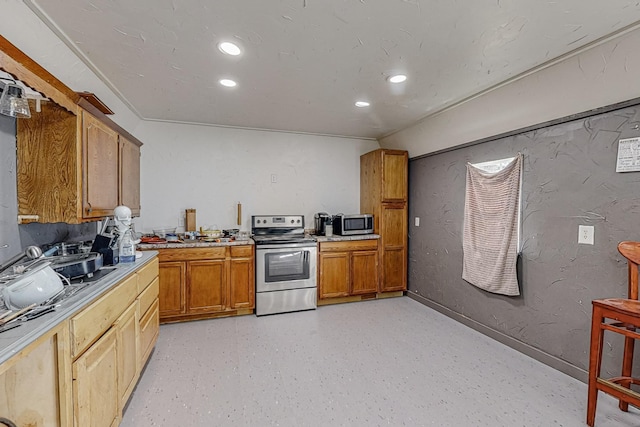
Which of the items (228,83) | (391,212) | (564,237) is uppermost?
(228,83)

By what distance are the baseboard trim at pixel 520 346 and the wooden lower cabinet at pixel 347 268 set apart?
91 cm

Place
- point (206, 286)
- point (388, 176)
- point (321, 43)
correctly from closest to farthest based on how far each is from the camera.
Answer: point (321, 43) → point (206, 286) → point (388, 176)

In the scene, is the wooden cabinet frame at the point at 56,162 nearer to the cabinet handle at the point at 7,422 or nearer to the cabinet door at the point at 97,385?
the cabinet door at the point at 97,385

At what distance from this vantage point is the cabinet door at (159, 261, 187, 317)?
3168mm

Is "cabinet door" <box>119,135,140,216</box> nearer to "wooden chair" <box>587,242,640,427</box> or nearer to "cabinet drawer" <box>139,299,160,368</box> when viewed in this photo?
"cabinet drawer" <box>139,299,160,368</box>

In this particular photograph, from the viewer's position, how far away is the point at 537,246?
2514 millimetres

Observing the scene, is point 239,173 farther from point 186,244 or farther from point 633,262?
point 633,262

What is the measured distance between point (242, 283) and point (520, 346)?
9.66ft

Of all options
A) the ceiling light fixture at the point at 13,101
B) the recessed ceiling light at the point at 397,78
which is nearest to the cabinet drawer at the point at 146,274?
the ceiling light fixture at the point at 13,101

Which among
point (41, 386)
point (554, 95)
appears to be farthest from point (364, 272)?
point (41, 386)

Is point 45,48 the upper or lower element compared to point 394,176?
upper

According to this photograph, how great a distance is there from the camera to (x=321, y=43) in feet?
6.55

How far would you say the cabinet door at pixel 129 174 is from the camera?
8.55 feet

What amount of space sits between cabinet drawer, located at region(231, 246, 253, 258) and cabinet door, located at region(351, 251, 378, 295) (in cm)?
141
